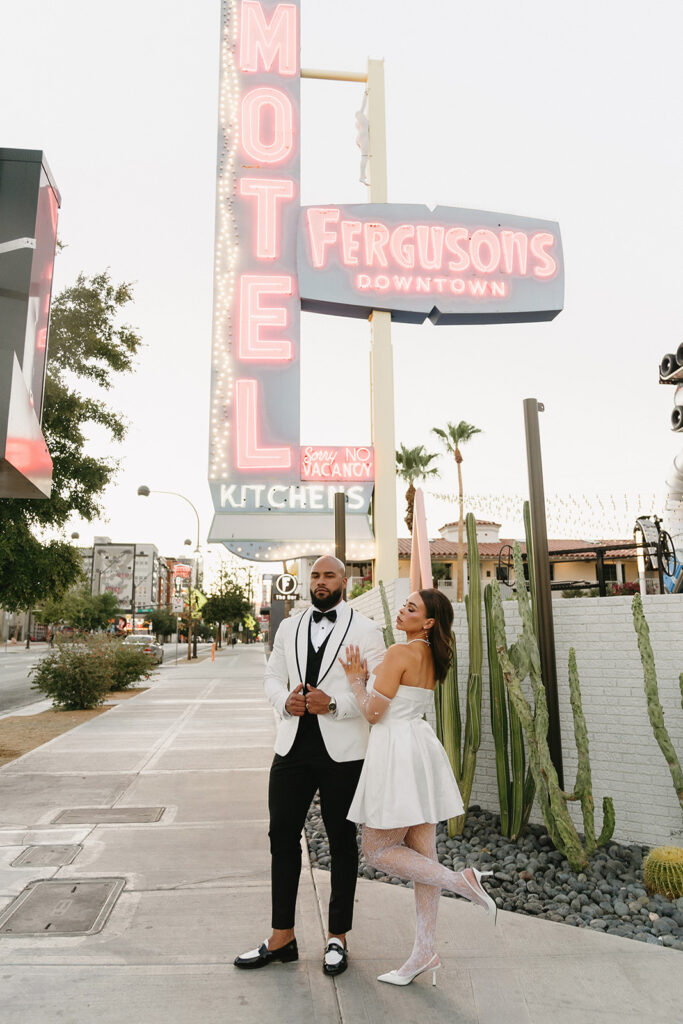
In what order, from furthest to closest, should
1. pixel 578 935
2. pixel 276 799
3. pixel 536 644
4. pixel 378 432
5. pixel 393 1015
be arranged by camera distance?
1. pixel 378 432
2. pixel 536 644
3. pixel 578 935
4. pixel 276 799
5. pixel 393 1015

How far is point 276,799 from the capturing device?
3.99 meters

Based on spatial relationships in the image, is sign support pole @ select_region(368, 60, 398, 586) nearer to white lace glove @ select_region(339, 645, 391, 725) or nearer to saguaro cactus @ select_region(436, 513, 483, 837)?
saguaro cactus @ select_region(436, 513, 483, 837)

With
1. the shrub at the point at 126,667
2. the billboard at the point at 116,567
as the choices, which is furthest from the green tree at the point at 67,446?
the billboard at the point at 116,567

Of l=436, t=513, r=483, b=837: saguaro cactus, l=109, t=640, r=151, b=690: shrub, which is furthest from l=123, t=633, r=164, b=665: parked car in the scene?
l=436, t=513, r=483, b=837: saguaro cactus

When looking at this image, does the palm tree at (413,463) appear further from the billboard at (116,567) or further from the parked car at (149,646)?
the billboard at (116,567)

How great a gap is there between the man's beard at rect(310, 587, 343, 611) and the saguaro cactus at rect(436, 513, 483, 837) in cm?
243

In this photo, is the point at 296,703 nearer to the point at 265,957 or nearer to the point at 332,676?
the point at 332,676

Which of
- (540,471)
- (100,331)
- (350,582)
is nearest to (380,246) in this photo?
(100,331)

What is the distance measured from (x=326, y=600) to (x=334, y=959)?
173 cm

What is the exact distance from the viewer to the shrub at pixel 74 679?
16734 mm

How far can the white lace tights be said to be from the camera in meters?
3.67

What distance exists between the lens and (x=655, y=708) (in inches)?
213

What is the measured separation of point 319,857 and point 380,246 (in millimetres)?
12085

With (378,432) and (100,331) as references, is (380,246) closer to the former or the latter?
(378,432)
